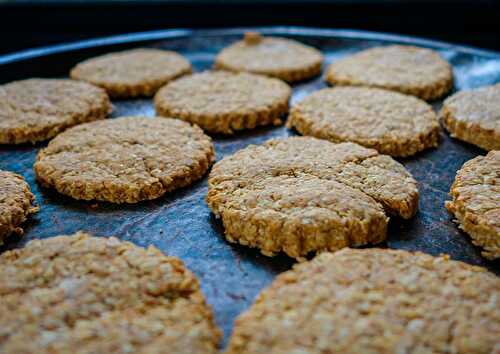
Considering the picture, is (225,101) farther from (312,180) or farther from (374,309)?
(374,309)

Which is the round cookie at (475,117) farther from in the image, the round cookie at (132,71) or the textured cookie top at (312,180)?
the round cookie at (132,71)

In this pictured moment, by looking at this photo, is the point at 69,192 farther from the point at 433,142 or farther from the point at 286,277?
Result: the point at 433,142

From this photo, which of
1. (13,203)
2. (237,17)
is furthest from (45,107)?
(237,17)

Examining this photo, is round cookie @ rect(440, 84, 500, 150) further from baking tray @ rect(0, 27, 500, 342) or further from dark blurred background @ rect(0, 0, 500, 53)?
dark blurred background @ rect(0, 0, 500, 53)

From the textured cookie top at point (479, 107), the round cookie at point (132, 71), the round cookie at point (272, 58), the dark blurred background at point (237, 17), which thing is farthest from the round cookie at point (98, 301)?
the dark blurred background at point (237, 17)

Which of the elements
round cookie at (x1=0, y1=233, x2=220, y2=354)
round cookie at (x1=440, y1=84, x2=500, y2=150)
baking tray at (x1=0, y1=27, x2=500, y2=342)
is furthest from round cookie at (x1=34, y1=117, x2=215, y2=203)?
round cookie at (x1=440, y1=84, x2=500, y2=150)

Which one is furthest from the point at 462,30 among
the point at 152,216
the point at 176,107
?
the point at 152,216
